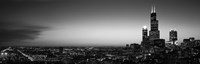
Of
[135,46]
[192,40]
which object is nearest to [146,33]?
[135,46]

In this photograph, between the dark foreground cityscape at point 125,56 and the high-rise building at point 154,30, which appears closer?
the dark foreground cityscape at point 125,56

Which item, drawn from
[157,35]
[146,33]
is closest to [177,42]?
[157,35]

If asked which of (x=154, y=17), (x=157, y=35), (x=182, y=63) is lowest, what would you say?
(x=182, y=63)

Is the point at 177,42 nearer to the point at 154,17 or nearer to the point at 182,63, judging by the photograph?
the point at 154,17

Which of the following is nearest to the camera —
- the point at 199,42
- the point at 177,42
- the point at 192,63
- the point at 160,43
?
the point at 192,63

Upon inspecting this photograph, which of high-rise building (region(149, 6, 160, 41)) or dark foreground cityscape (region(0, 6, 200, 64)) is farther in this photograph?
high-rise building (region(149, 6, 160, 41))

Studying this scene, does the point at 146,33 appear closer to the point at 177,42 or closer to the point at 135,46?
the point at 177,42

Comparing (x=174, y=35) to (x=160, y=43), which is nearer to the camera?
(x=160, y=43)

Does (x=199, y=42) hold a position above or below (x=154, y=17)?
below

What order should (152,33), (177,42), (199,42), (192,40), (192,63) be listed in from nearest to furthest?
(192,63), (199,42), (192,40), (177,42), (152,33)
